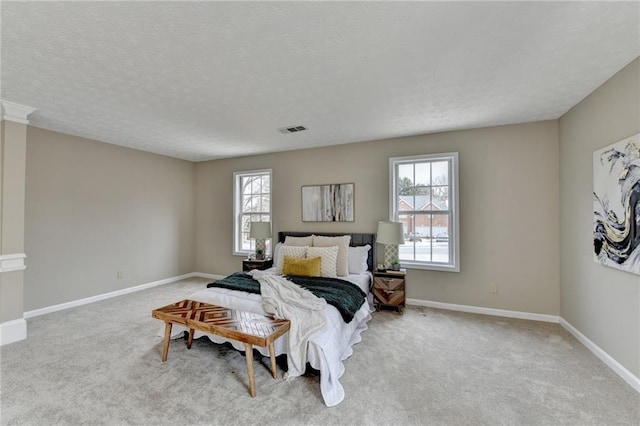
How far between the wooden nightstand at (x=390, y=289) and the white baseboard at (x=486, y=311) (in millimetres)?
451

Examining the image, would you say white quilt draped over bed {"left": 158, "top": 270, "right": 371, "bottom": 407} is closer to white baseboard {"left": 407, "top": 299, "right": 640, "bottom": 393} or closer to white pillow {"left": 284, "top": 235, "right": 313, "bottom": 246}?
white baseboard {"left": 407, "top": 299, "right": 640, "bottom": 393}

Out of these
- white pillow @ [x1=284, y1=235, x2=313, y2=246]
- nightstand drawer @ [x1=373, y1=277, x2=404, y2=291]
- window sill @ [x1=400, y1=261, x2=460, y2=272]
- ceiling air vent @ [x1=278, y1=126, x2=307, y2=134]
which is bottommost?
nightstand drawer @ [x1=373, y1=277, x2=404, y2=291]

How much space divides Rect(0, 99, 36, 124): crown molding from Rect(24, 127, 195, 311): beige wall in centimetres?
80

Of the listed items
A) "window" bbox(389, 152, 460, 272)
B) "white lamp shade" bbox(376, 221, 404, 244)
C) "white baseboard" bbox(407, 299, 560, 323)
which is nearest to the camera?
"white baseboard" bbox(407, 299, 560, 323)

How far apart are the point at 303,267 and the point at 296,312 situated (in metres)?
1.17

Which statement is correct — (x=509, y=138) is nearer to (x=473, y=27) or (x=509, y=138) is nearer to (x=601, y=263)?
(x=601, y=263)

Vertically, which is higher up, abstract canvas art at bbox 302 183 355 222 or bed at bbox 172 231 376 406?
abstract canvas art at bbox 302 183 355 222

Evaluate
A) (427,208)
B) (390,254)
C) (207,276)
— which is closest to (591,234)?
(427,208)

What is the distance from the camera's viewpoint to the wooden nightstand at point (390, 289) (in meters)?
3.59

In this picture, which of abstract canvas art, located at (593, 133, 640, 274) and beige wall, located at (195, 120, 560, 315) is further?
beige wall, located at (195, 120, 560, 315)

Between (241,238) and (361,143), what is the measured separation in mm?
2960

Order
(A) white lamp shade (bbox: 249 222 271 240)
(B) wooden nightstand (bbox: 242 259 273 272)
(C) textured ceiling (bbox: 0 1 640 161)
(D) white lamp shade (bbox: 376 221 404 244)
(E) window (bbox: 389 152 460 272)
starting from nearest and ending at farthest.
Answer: (C) textured ceiling (bbox: 0 1 640 161) → (D) white lamp shade (bbox: 376 221 404 244) → (E) window (bbox: 389 152 460 272) → (B) wooden nightstand (bbox: 242 259 273 272) → (A) white lamp shade (bbox: 249 222 271 240)

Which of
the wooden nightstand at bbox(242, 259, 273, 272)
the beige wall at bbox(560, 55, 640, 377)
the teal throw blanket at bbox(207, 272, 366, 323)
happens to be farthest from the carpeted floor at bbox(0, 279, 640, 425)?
the wooden nightstand at bbox(242, 259, 273, 272)

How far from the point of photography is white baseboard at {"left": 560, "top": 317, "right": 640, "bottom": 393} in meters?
2.07
